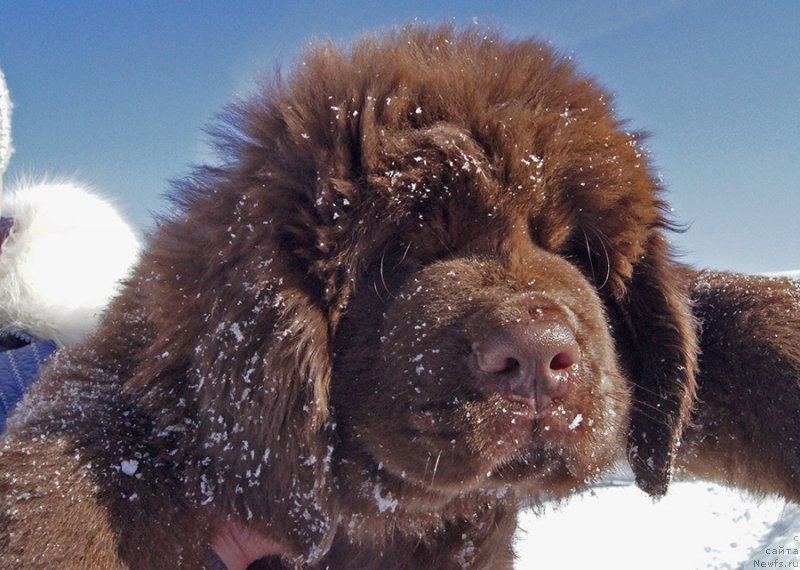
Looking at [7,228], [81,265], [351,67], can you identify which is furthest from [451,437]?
[7,228]

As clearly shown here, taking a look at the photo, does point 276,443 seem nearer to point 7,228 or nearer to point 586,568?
point 7,228

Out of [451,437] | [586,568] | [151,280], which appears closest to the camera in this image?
[451,437]

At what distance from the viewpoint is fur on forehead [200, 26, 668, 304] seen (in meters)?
1.45

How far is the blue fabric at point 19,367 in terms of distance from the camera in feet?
7.32

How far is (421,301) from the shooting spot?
144cm

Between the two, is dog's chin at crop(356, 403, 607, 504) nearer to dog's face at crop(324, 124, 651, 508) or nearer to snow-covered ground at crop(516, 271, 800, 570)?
dog's face at crop(324, 124, 651, 508)

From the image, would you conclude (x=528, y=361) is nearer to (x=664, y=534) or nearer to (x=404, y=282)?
(x=404, y=282)

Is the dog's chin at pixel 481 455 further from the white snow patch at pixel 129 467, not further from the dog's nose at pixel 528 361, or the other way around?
the white snow patch at pixel 129 467

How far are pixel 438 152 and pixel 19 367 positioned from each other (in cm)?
169

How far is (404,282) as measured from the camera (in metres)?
1.51

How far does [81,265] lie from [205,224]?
1.38 meters

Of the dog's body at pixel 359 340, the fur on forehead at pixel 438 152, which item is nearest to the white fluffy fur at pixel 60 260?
the dog's body at pixel 359 340

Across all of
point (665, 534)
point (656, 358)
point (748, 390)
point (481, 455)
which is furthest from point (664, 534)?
point (481, 455)

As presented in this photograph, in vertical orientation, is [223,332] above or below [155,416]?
above
